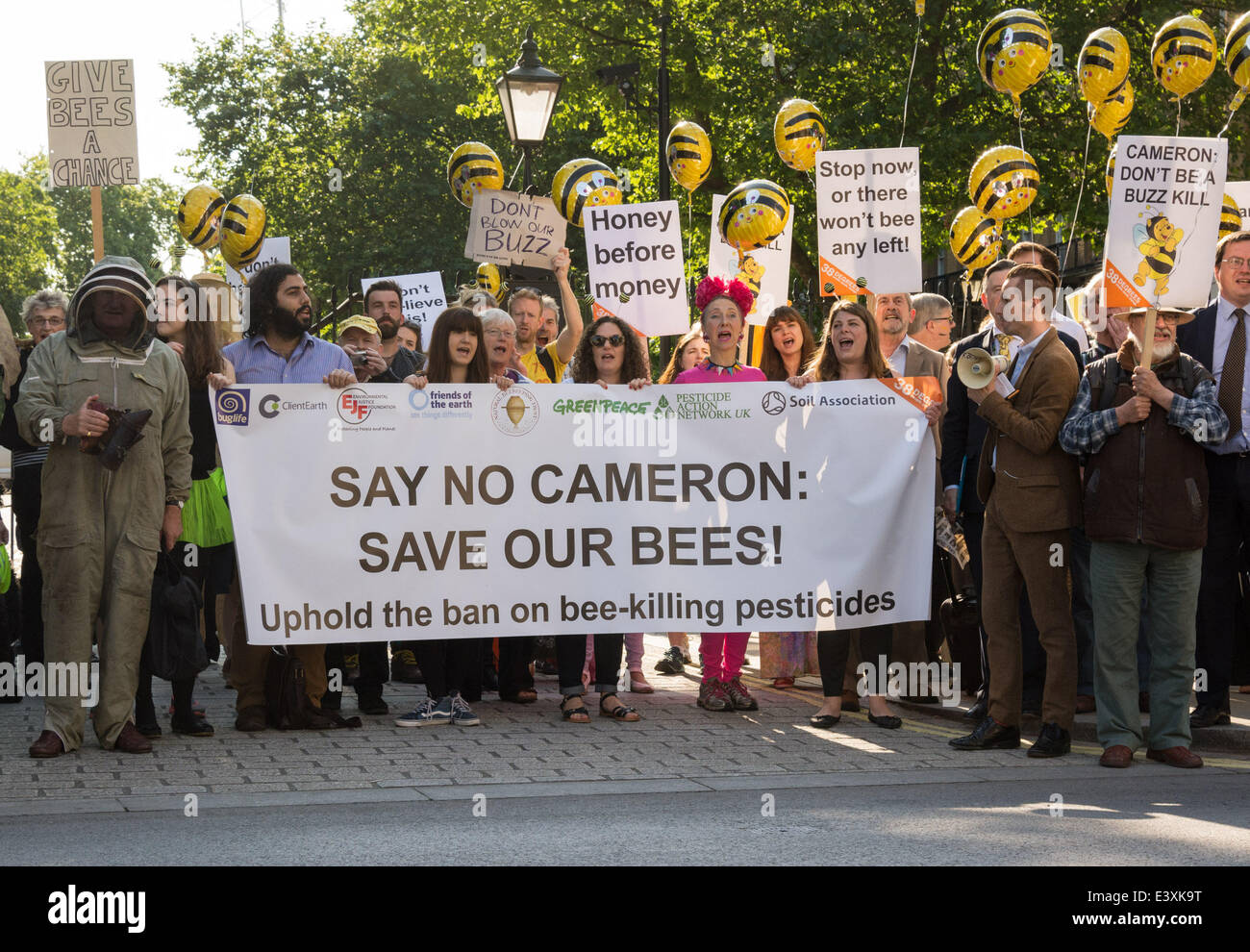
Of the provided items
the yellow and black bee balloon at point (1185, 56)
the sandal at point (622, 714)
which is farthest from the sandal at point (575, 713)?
the yellow and black bee balloon at point (1185, 56)

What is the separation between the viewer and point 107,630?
766 cm

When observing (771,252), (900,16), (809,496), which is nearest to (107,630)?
(809,496)

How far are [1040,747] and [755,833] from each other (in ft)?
7.72

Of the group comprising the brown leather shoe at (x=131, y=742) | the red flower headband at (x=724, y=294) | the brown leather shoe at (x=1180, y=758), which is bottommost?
the brown leather shoe at (x=1180, y=758)

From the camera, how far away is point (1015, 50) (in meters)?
12.7

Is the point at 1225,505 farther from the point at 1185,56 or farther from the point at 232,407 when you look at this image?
the point at 1185,56

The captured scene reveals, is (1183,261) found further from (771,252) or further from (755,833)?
(771,252)

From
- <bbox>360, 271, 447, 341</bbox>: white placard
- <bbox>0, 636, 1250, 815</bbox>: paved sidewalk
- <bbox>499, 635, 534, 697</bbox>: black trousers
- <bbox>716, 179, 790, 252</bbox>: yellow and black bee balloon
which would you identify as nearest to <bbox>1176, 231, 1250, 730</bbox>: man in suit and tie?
<bbox>0, 636, 1250, 815</bbox>: paved sidewalk

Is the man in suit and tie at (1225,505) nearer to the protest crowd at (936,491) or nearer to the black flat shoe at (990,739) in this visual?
the protest crowd at (936,491)

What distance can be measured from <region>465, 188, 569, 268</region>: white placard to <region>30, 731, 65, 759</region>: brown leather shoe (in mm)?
5730

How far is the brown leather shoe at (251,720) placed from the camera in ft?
27.0

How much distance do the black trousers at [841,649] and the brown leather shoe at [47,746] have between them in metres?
3.84

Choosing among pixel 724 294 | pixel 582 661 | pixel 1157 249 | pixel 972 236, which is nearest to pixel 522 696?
pixel 582 661

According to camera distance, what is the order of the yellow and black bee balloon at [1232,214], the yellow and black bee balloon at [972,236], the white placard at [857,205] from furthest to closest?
the yellow and black bee balloon at [972,236] < the yellow and black bee balloon at [1232,214] < the white placard at [857,205]
